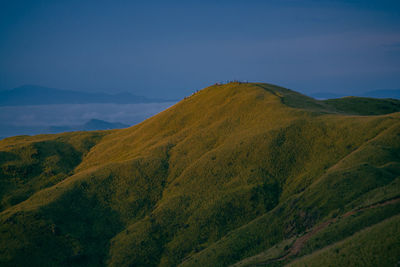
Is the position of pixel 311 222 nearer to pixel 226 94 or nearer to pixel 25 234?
pixel 25 234

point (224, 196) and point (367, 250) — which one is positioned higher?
point (224, 196)

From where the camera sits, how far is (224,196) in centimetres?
5881

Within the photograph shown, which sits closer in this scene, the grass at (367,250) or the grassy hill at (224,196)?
the grass at (367,250)

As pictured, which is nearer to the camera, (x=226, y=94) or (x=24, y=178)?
(x=24, y=178)

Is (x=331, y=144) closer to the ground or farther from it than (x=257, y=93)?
closer to the ground

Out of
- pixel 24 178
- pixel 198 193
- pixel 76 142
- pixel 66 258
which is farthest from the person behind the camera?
pixel 76 142

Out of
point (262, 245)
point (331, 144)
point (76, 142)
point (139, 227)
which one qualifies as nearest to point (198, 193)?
point (139, 227)

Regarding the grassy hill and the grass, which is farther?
the grassy hill

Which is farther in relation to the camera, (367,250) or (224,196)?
(224,196)

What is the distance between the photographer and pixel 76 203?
64.7m

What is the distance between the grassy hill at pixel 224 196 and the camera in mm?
44312

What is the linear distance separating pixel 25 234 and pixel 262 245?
39801mm

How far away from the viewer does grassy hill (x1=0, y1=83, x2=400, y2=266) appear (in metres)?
44.3

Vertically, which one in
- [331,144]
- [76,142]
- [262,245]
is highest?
[76,142]
